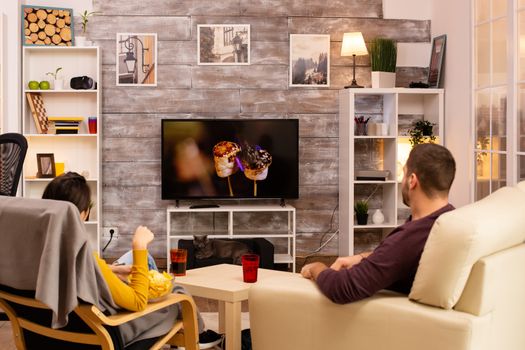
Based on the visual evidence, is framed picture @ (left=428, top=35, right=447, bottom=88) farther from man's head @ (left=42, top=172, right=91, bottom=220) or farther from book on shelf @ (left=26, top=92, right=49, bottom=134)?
man's head @ (left=42, top=172, right=91, bottom=220)

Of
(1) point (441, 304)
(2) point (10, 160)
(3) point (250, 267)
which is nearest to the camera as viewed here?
(1) point (441, 304)

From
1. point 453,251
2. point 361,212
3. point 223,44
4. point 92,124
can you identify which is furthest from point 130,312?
point 223,44

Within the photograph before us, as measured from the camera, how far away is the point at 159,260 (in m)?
6.82

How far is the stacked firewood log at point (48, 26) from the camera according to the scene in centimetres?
653

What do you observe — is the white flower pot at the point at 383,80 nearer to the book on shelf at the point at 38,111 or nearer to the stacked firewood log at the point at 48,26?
the stacked firewood log at the point at 48,26

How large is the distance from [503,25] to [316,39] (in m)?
1.87

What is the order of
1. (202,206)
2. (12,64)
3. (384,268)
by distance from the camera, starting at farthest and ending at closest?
(202,206)
(12,64)
(384,268)

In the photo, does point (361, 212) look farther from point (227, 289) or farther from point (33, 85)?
point (227, 289)

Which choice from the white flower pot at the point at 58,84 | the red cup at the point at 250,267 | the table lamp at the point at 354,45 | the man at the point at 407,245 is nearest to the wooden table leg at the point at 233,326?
the red cup at the point at 250,267

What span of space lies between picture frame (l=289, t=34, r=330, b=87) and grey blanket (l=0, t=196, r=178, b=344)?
4431mm

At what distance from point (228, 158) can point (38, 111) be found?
1658 millimetres

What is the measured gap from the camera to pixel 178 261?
3.85 meters

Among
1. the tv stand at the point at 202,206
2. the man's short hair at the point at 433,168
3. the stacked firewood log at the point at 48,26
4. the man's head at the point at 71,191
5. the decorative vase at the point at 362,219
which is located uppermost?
the stacked firewood log at the point at 48,26

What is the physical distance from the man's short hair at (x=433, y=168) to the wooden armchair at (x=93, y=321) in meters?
1.05
